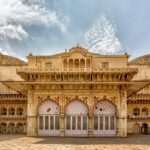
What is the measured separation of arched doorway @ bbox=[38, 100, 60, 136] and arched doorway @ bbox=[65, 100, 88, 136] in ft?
3.18

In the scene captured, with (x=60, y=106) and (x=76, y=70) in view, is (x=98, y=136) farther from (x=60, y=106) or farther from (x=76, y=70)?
(x=76, y=70)

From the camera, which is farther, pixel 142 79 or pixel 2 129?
pixel 142 79

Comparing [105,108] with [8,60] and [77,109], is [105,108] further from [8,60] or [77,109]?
[8,60]

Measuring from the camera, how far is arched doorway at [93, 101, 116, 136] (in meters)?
26.5

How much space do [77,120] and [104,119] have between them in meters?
2.58

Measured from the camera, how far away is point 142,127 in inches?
1347

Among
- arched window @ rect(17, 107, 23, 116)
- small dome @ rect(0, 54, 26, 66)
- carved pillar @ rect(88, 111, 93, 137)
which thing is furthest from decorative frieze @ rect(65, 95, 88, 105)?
small dome @ rect(0, 54, 26, 66)

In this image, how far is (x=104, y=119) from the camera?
26609 mm

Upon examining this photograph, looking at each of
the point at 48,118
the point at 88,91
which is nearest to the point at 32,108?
the point at 48,118

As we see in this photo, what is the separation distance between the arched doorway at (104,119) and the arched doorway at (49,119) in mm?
3643

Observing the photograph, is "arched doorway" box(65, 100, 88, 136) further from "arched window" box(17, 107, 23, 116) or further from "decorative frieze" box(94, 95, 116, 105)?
"arched window" box(17, 107, 23, 116)

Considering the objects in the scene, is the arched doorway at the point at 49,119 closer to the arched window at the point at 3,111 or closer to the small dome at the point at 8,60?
the arched window at the point at 3,111

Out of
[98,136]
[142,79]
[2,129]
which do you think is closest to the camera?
[98,136]

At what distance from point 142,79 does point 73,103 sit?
14653 mm
